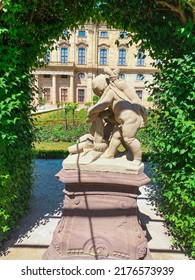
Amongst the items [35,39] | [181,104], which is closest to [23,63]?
[35,39]

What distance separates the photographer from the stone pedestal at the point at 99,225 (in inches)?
122

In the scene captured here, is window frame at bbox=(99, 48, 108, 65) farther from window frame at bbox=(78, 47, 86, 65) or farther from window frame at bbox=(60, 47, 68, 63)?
window frame at bbox=(60, 47, 68, 63)

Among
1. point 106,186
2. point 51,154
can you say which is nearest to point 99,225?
point 106,186

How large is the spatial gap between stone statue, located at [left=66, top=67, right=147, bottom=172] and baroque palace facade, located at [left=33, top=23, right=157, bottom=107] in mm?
30085

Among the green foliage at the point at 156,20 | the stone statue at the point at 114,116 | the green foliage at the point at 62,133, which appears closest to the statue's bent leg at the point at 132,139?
the stone statue at the point at 114,116

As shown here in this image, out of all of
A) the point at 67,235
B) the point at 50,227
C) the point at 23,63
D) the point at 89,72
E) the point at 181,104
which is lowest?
the point at 50,227

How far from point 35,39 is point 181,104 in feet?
Answer: 7.91

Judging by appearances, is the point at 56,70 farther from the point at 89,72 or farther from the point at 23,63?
the point at 23,63

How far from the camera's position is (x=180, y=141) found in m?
3.23

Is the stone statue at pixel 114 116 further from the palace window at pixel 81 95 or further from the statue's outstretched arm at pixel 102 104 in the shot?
the palace window at pixel 81 95

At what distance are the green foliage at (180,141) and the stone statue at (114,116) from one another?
0.57m

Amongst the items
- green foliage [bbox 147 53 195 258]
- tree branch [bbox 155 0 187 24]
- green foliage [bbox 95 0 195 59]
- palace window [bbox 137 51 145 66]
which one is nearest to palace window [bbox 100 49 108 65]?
palace window [bbox 137 51 145 66]

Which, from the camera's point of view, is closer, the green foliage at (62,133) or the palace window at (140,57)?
the palace window at (140,57)
